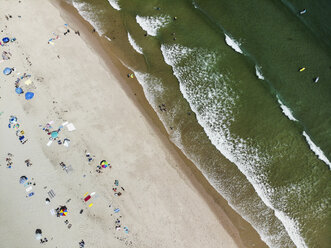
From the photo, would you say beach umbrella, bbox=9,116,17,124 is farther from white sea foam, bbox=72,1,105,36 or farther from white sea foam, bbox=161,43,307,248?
white sea foam, bbox=161,43,307,248

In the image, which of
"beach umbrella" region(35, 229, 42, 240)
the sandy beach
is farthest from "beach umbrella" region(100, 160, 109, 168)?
"beach umbrella" region(35, 229, 42, 240)

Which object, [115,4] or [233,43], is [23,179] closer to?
[115,4]

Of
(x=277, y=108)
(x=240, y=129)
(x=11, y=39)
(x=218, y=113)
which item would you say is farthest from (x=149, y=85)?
(x=11, y=39)

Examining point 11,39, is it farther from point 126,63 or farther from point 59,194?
point 59,194

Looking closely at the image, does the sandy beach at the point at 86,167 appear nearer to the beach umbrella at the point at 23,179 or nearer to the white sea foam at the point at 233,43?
the beach umbrella at the point at 23,179

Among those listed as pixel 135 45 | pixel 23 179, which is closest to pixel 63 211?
pixel 23 179
